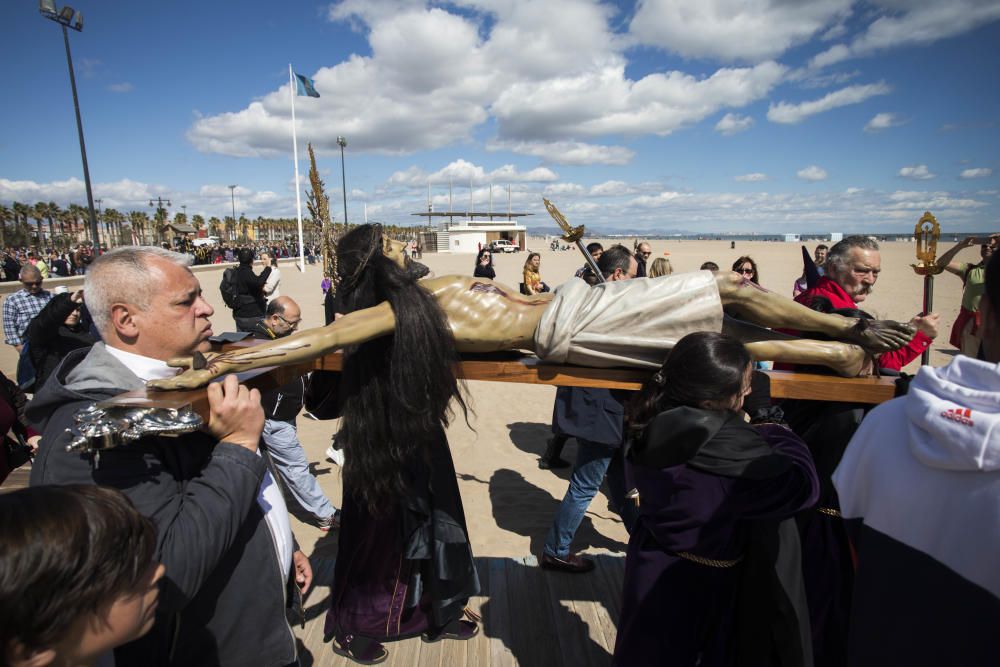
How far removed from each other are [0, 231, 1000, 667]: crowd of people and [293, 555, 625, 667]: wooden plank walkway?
0.38 feet

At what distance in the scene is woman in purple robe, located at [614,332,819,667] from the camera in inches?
68.6

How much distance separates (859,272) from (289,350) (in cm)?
316

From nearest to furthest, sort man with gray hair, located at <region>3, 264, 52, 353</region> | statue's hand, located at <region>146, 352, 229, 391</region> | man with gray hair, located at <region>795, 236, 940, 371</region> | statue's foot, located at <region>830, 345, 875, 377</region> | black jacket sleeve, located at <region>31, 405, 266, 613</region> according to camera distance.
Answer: black jacket sleeve, located at <region>31, 405, 266, 613</region> < statue's hand, located at <region>146, 352, 229, 391</region> < statue's foot, located at <region>830, 345, 875, 377</region> < man with gray hair, located at <region>795, 236, 940, 371</region> < man with gray hair, located at <region>3, 264, 52, 353</region>

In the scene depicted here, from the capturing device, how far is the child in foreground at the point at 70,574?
86cm

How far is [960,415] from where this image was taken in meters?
1.04

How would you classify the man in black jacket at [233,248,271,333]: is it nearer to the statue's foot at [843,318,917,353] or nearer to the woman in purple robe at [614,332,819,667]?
the woman in purple robe at [614,332,819,667]

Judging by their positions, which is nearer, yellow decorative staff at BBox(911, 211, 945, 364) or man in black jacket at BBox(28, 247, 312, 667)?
man in black jacket at BBox(28, 247, 312, 667)

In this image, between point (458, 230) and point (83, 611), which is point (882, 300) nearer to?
point (83, 611)

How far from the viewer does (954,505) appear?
1.10 m

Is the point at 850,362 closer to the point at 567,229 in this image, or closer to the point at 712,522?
the point at 712,522

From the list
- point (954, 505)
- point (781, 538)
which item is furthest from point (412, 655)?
point (954, 505)

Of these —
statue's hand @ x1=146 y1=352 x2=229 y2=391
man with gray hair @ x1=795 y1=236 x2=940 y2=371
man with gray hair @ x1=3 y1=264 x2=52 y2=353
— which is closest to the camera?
statue's hand @ x1=146 y1=352 x2=229 y2=391

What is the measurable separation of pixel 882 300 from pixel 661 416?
57.3ft

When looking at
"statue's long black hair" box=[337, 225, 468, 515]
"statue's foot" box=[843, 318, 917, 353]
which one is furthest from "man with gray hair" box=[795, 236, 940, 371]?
"statue's long black hair" box=[337, 225, 468, 515]
